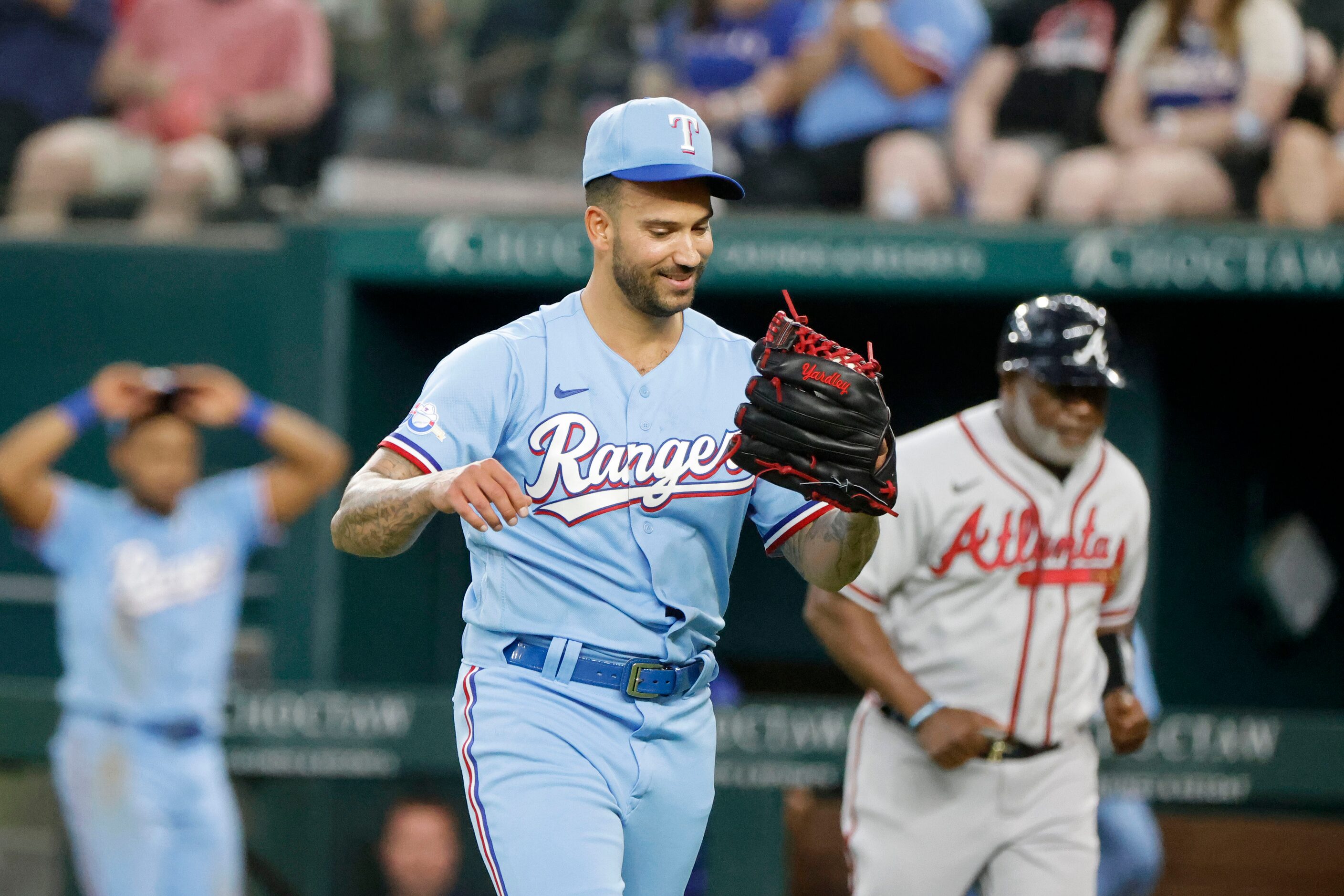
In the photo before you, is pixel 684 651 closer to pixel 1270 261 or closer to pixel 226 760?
pixel 226 760

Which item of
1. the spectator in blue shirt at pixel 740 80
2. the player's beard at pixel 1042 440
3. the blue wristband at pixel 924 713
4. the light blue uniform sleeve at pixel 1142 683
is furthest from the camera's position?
the spectator in blue shirt at pixel 740 80

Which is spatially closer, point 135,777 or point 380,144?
point 135,777

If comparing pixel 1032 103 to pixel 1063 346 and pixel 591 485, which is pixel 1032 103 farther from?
pixel 591 485

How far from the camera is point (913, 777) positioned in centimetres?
362

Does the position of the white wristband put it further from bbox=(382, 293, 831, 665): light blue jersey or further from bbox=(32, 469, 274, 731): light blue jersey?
bbox=(382, 293, 831, 665): light blue jersey

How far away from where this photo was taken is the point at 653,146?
2646 mm

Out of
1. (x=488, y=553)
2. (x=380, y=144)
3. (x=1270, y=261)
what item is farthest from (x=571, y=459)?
(x=380, y=144)

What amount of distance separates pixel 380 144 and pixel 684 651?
384 centimetres

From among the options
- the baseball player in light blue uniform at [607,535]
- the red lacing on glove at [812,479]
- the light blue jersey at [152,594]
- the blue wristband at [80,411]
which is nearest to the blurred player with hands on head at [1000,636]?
the baseball player in light blue uniform at [607,535]

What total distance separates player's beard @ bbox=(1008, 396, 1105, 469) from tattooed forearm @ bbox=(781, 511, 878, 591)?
960 mm

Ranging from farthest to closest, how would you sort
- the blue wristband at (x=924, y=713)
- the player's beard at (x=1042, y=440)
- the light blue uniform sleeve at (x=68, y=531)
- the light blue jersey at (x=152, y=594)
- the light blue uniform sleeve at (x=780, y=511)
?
the light blue uniform sleeve at (x=68, y=531), the light blue jersey at (x=152, y=594), the player's beard at (x=1042, y=440), the blue wristband at (x=924, y=713), the light blue uniform sleeve at (x=780, y=511)

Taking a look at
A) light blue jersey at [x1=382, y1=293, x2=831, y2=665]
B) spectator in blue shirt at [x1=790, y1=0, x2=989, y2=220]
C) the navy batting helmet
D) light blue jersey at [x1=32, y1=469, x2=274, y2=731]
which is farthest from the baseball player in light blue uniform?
spectator in blue shirt at [x1=790, y1=0, x2=989, y2=220]

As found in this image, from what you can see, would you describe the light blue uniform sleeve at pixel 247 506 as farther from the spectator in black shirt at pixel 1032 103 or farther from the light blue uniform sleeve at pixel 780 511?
the light blue uniform sleeve at pixel 780 511

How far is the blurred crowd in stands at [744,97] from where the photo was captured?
571 cm
